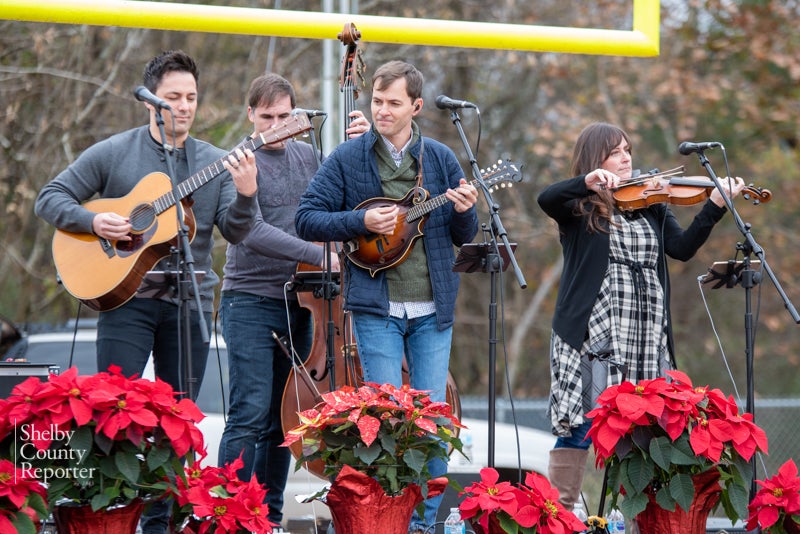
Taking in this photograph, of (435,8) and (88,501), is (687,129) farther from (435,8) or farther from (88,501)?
(88,501)

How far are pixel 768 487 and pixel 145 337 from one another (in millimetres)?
2781

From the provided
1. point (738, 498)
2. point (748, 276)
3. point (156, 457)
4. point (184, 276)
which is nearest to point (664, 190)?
point (748, 276)

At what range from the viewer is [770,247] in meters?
15.3

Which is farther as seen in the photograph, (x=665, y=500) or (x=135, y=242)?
(x=135, y=242)

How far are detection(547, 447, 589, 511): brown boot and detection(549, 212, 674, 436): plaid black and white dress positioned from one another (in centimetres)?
10

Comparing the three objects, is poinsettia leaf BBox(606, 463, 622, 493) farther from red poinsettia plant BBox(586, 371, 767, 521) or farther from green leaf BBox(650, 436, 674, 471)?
green leaf BBox(650, 436, 674, 471)

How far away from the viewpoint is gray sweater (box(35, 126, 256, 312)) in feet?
16.3

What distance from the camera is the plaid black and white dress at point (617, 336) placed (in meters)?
5.02

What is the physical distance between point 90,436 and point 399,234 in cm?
160

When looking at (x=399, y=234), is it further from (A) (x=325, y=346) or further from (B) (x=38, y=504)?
(B) (x=38, y=504)

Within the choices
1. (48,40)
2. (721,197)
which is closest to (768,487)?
(721,197)

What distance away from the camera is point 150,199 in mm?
4992

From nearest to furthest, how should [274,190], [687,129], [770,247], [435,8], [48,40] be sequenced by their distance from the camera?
[274,190], [48,40], [435,8], [687,129], [770,247]

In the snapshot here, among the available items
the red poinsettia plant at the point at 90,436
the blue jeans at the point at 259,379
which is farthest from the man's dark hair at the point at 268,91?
the red poinsettia plant at the point at 90,436
